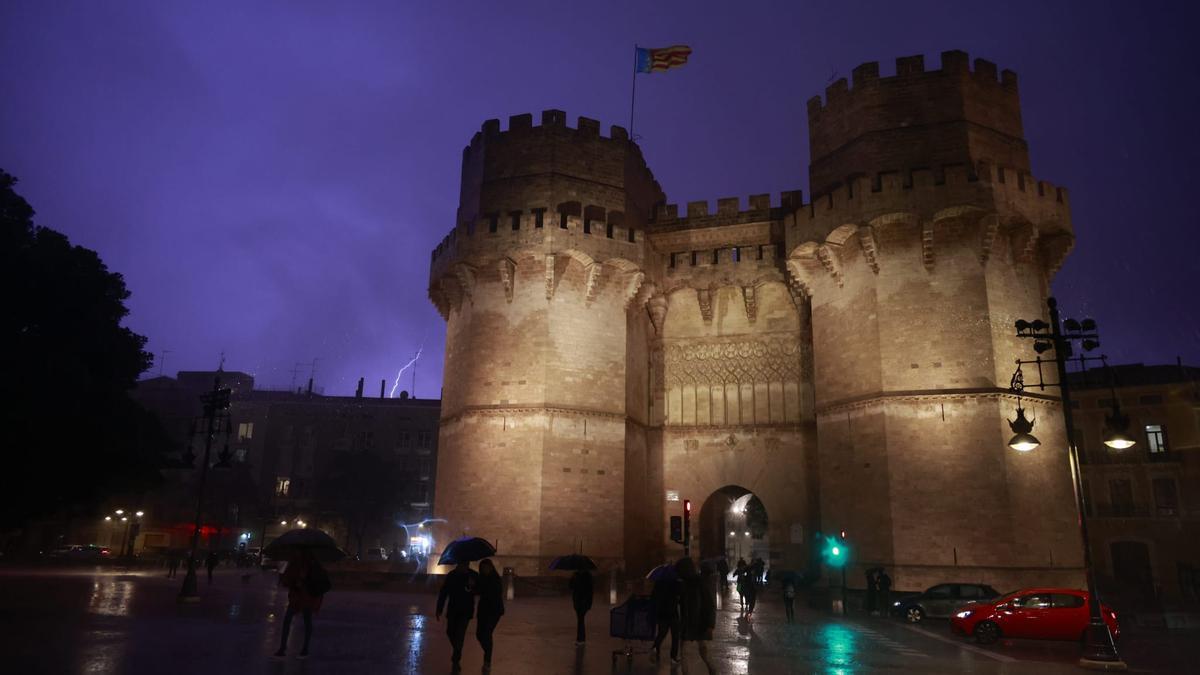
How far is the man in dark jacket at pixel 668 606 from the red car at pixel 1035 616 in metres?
7.17

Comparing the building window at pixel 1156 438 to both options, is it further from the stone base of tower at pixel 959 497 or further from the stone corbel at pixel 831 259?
the stone corbel at pixel 831 259

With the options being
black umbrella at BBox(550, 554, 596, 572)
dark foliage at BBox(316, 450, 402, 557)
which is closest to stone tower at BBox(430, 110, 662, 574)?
black umbrella at BBox(550, 554, 596, 572)

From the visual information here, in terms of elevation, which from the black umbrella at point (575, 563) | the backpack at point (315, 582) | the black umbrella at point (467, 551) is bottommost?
the backpack at point (315, 582)

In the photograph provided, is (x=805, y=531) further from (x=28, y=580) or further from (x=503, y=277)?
(x=28, y=580)

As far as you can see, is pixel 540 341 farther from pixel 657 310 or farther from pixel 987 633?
pixel 987 633

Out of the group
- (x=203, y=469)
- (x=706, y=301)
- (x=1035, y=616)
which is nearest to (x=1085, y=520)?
(x=1035, y=616)

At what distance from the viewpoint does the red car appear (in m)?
13.3

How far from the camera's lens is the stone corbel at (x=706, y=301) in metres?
26.2

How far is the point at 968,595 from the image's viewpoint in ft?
55.4

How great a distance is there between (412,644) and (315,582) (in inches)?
70.5

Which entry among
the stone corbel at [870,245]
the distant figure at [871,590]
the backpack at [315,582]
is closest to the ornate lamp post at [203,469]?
the backpack at [315,582]

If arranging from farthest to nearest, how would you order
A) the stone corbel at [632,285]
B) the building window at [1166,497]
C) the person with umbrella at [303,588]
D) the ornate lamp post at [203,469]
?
the building window at [1166,497]
the stone corbel at [632,285]
the ornate lamp post at [203,469]
the person with umbrella at [303,588]

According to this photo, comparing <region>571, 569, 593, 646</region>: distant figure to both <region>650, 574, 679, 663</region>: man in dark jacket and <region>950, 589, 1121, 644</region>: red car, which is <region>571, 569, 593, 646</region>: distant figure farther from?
<region>950, 589, 1121, 644</region>: red car

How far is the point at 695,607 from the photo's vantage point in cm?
891
